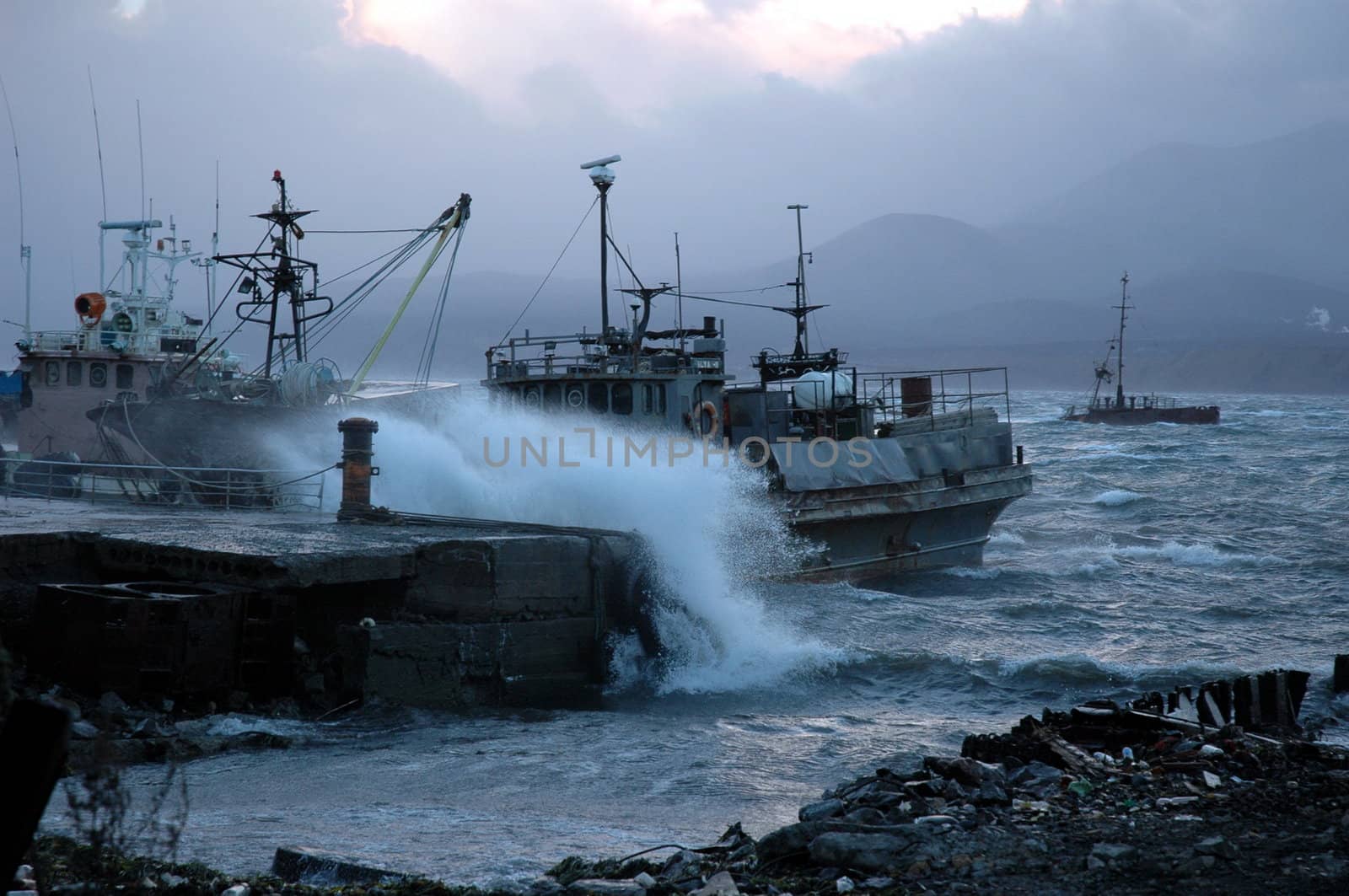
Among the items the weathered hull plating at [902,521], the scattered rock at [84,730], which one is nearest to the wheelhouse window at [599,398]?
the weathered hull plating at [902,521]

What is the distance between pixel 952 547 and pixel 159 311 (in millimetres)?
23635

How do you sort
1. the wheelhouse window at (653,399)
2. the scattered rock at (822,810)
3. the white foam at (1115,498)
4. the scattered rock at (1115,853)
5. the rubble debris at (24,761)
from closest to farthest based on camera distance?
the rubble debris at (24,761)
the scattered rock at (1115,853)
the scattered rock at (822,810)
the wheelhouse window at (653,399)
the white foam at (1115,498)

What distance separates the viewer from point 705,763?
9523 millimetres

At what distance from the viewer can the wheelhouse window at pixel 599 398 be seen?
66.1 ft

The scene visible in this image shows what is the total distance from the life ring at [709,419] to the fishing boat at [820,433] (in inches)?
1.1

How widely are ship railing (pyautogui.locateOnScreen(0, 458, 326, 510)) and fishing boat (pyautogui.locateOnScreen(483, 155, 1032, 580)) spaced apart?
459 centimetres

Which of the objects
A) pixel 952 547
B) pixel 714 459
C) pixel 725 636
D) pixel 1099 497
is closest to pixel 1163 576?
pixel 952 547

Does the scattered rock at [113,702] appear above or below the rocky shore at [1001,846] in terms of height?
above

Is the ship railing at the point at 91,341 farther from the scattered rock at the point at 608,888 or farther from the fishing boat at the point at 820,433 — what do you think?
the scattered rock at the point at 608,888

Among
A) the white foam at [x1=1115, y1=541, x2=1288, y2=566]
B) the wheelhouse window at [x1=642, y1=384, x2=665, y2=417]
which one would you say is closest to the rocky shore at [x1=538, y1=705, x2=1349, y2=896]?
the wheelhouse window at [x1=642, y1=384, x2=665, y2=417]

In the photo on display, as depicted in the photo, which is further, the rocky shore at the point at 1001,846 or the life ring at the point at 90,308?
the life ring at the point at 90,308

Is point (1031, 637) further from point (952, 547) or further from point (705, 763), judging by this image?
point (705, 763)

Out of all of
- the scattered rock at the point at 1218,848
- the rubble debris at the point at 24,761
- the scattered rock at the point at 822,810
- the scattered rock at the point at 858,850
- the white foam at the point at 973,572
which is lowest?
the white foam at the point at 973,572

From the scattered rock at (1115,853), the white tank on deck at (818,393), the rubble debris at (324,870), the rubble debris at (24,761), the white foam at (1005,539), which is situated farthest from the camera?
the white foam at (1005,539)
